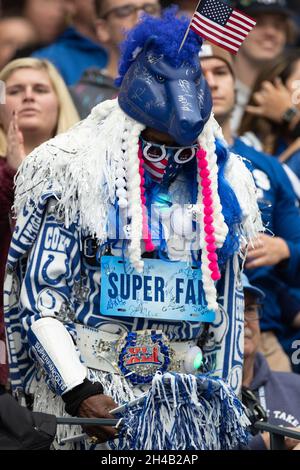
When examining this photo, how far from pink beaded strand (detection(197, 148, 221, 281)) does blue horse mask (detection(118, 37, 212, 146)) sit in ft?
0.41

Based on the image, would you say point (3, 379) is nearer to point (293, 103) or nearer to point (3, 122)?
point (3, 122)

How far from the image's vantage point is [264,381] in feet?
18.6

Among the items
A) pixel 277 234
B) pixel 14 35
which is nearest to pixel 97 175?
pixel 277 234

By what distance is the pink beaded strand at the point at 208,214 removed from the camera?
4.77 metres

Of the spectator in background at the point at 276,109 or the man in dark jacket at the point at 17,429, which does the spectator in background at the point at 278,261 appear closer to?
the spectator in background at the point at 276,109

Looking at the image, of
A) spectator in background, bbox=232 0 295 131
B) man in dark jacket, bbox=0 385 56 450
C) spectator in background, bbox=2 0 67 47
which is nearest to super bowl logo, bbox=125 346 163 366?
man in dark jacket, bbox=0 385 56 450

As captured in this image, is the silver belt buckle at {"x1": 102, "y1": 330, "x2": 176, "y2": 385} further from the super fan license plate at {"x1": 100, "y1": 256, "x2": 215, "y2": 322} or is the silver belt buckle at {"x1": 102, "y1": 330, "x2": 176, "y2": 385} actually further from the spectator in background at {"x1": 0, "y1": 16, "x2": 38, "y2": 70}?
the spectator in background at {"x1": 0, "y1": 16, "x2": 38, "y2": 70}

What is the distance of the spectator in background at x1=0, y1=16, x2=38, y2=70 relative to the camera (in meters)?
7.44

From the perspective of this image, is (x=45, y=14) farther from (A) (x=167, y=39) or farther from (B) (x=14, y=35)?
(A) (x=167, y=39)

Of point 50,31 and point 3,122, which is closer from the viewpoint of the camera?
point 3,122

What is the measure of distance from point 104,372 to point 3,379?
1.87 ft

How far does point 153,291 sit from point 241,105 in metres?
3.32
